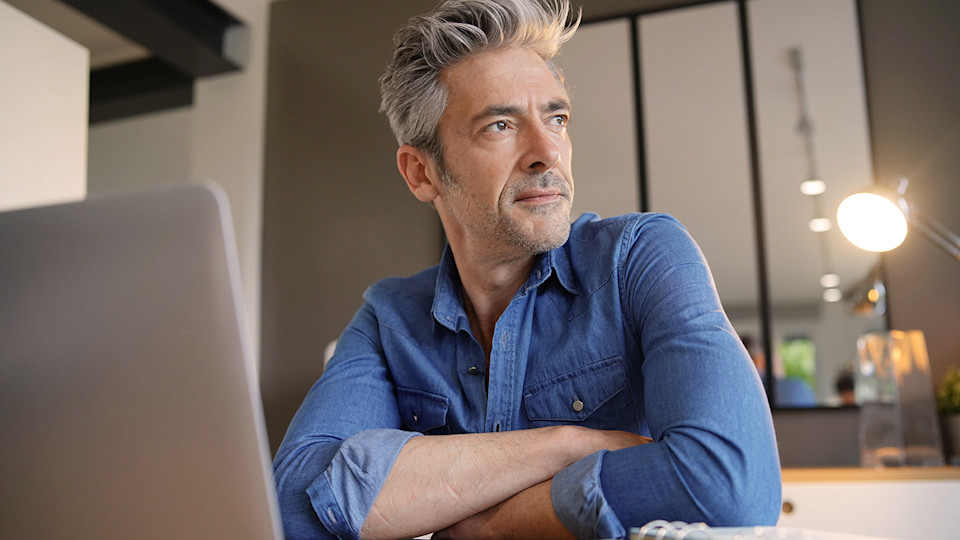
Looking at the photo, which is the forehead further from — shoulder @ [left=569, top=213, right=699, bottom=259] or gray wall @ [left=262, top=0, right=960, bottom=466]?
gray wall @ [left=262, top=0, right=960, bottom=466]

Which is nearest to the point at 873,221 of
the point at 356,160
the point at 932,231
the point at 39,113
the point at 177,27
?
the point at 932,231

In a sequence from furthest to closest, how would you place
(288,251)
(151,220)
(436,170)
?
(288,251)
(436,170)
(151,220)

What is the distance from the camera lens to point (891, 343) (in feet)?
8.41

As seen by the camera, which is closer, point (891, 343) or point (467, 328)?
point (467, 328)

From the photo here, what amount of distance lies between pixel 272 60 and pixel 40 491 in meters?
3.65

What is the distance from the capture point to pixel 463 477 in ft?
3.19

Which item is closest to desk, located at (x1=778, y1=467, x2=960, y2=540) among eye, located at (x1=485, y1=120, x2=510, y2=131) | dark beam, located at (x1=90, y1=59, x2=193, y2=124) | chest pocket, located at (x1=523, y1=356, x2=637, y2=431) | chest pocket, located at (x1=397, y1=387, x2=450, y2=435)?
chest pocket, located at (x1=523, y1=356, x2=637, y2=431)

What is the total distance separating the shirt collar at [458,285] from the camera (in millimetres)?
1327

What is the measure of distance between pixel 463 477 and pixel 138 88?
4.30m

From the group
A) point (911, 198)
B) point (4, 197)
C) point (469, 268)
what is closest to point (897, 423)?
point (911, 198)

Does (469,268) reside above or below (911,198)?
below

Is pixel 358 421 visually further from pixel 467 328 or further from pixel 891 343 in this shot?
pixel 891 343

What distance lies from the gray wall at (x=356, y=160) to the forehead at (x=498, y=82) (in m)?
1.99

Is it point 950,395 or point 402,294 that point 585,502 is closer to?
point 402,294
